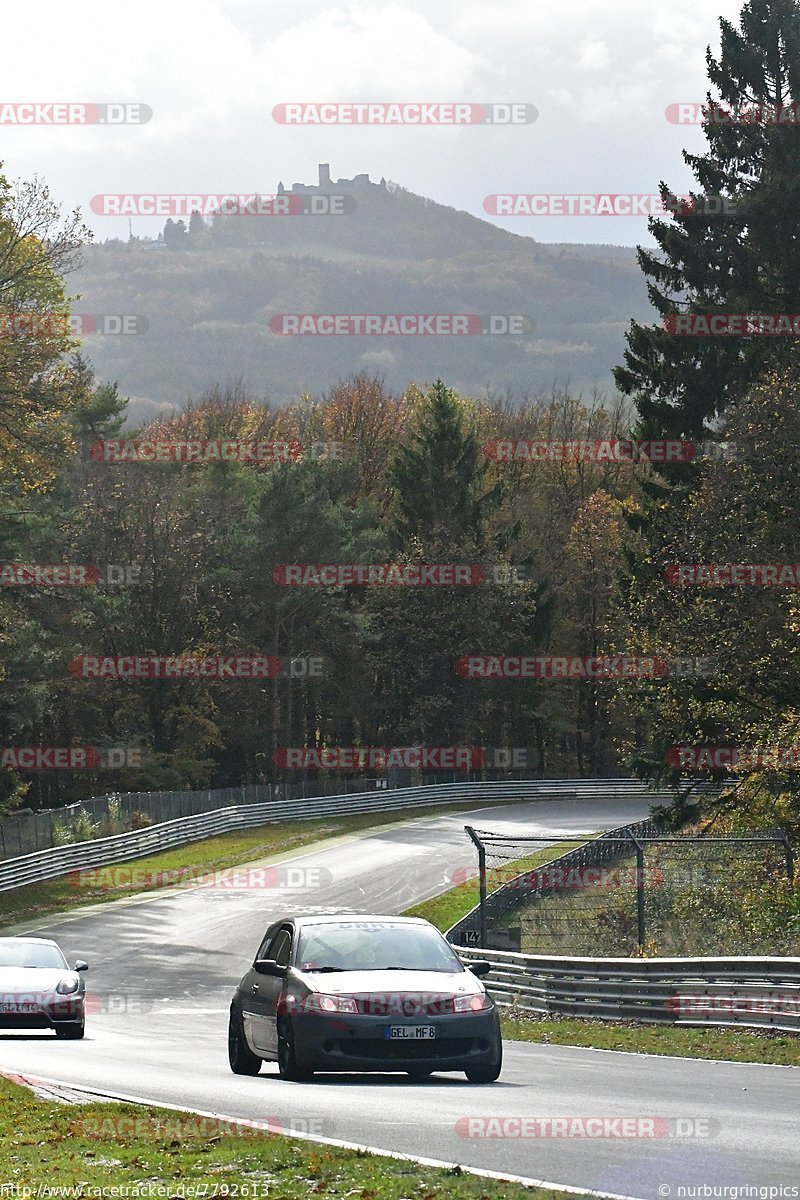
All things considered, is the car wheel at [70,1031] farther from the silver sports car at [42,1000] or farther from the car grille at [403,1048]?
the car grille at [403,1048]

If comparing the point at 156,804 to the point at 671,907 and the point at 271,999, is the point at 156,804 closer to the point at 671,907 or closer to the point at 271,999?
the point at 671,907

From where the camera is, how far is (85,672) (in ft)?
236

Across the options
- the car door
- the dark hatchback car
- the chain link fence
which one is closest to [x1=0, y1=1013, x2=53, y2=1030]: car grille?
the chain link fence

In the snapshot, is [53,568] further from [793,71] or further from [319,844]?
[793,71]

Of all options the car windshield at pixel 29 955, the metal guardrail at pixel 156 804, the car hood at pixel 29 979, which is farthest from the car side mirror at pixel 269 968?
the metal guardrail at pixel 156 804

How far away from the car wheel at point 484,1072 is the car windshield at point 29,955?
32.6ft

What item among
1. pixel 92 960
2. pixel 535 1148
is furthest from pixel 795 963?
pixel 92 960

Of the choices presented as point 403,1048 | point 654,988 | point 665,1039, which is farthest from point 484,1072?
point 654,988

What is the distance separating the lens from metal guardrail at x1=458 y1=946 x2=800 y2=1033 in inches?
745

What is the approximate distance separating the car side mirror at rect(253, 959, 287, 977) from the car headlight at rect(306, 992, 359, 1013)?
0.81 meters

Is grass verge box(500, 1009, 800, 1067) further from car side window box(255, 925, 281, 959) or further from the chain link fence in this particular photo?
car side window box(255, 925, 281, 959)

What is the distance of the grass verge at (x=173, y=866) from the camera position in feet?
147

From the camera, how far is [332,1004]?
13312mm

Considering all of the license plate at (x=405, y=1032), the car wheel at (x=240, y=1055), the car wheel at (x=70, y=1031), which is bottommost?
the car wheel at (x=70, y=1031)
